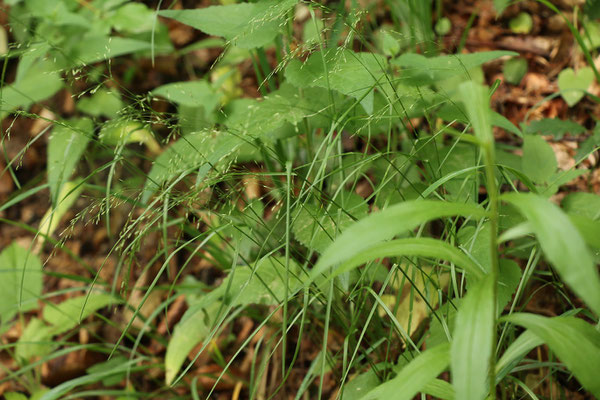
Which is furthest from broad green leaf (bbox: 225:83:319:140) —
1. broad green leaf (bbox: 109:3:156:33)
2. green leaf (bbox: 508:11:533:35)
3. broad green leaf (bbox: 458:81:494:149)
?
green leaf (bbox: 508:11:533:35)

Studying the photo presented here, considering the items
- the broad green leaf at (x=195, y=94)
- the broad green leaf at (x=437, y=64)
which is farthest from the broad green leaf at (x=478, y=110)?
the broad green leaf at (x=195, y=94)

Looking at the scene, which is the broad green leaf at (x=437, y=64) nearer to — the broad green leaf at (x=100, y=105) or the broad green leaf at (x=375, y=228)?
the broad green leaf at (x=375, y=228)

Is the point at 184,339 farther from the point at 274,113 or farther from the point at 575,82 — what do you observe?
the point at 575,82

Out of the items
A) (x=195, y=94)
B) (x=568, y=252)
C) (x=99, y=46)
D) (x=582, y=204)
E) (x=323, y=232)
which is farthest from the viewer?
(x=99, y=46)

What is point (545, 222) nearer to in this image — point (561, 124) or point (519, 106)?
point (561, 124)

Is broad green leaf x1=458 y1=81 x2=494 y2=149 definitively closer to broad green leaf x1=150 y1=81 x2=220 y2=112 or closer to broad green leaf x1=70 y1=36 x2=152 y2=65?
broad green leaf x1=150 y1=81 x2=220 y2=112

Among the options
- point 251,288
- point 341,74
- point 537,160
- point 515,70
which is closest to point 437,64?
point 341,74
